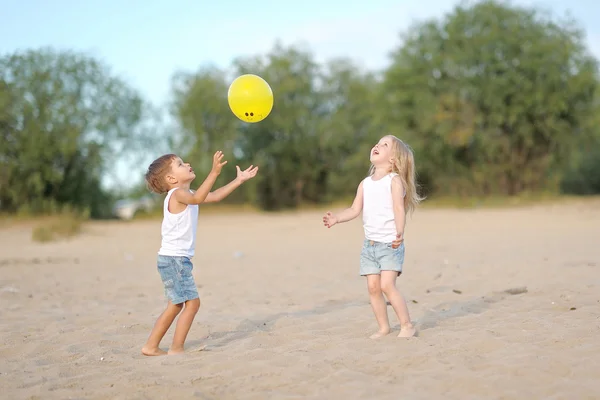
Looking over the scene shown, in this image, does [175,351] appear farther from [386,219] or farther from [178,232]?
[386,219]

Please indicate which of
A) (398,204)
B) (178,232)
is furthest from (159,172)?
(398,204)

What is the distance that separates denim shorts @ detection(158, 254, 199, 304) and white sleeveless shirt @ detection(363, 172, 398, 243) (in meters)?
1.37

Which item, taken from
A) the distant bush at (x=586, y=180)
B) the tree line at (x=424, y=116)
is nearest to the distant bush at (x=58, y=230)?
the tree line at (x=424, y=116)

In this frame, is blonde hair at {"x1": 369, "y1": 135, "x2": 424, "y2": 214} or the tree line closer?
blonde hair at {"x1": 369, "y1": 135, "x2": 424, "y2": 214}

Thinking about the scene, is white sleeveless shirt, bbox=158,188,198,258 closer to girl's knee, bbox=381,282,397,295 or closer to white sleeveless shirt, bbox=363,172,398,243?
white sleeveless shirt, bbox=363,172,398,243

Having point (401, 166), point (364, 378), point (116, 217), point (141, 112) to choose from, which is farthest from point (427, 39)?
point (364, 378)

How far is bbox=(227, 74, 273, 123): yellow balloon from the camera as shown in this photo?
5707mm

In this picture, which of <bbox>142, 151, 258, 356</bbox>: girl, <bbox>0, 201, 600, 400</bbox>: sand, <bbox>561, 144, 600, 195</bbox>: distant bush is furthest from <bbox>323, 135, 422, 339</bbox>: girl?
<bbox>561, 144, 600, 195</bbox>: distant bush

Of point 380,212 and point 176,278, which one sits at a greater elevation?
point 380,212

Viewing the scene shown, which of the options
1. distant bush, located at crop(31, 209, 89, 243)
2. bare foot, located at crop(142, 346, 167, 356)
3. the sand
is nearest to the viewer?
the sand

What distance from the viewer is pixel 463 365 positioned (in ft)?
13.1

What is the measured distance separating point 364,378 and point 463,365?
24.3 inches

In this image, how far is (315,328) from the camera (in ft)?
17.6

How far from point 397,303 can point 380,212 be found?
682 millimetres
